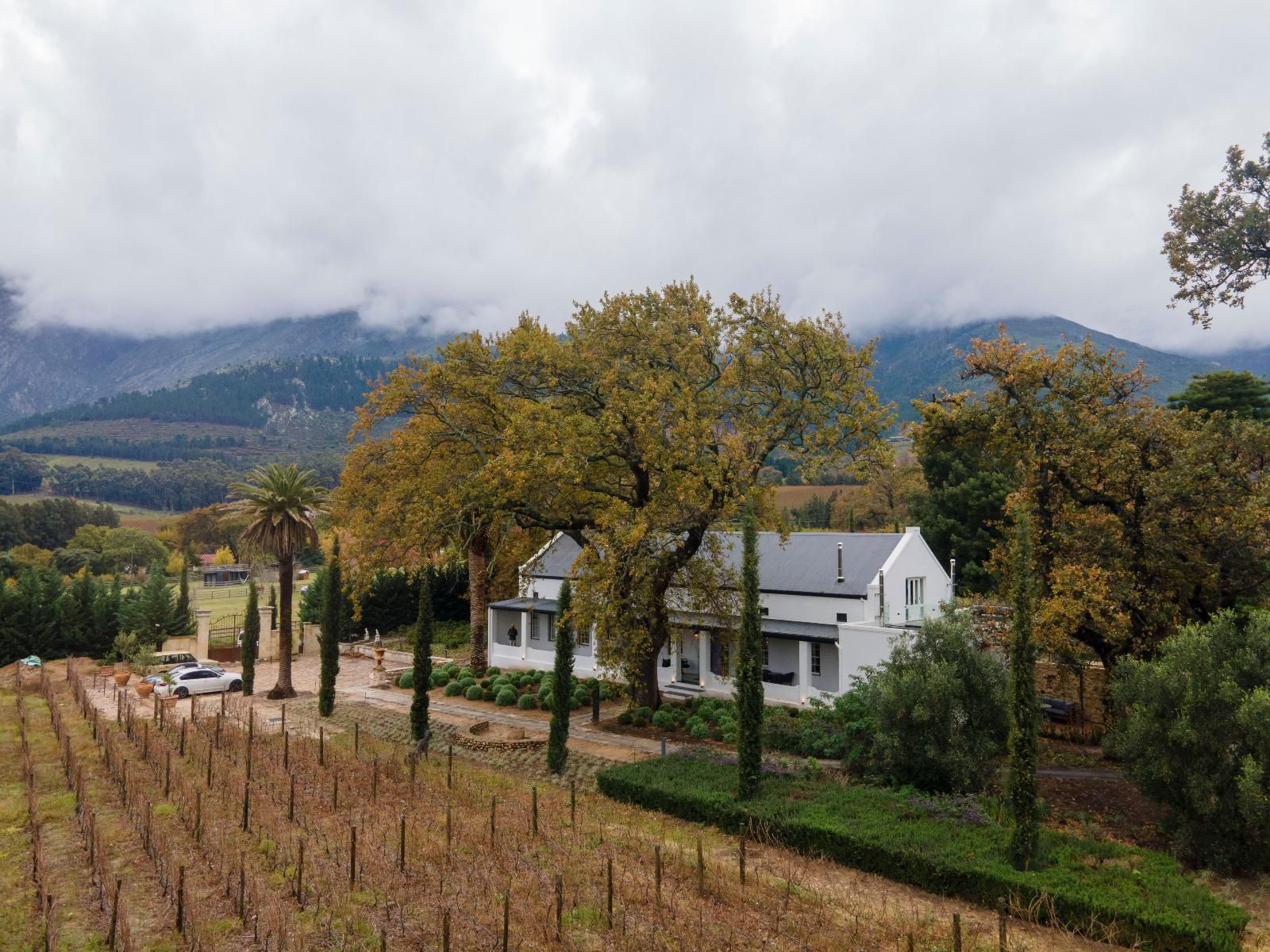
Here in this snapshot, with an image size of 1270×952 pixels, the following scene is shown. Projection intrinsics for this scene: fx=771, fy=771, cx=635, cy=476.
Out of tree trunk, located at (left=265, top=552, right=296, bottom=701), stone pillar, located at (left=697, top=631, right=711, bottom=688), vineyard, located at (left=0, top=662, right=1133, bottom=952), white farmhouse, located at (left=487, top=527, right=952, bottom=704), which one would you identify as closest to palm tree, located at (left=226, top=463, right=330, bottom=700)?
tree trunk, located at (left=265, top=552, right=296, bottom=701)

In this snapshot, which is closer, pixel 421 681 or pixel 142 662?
pixel 421 681

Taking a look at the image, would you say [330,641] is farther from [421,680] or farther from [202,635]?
[202,635]

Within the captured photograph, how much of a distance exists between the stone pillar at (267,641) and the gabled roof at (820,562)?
782 inches

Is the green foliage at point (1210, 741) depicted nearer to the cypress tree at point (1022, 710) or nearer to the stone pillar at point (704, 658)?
the cypress tree at point (1022, 710)

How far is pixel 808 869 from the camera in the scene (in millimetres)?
14664

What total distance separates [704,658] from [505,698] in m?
8.45

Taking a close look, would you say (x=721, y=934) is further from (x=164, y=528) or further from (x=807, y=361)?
(x=164, y=528)

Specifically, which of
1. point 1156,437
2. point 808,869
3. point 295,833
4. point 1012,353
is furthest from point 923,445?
point 295,833

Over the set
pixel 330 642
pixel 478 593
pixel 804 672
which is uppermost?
pixel 478 593

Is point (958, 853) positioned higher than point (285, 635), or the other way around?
point (285, 635)

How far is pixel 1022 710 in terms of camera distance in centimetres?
1430

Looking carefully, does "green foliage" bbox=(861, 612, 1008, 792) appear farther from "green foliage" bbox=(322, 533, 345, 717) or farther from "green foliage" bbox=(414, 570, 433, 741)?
"green foliage" bbox=(322, 533, 345, 717)

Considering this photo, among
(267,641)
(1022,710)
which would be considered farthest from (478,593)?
(1022,710)

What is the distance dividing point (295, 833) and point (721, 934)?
936 centimetres
